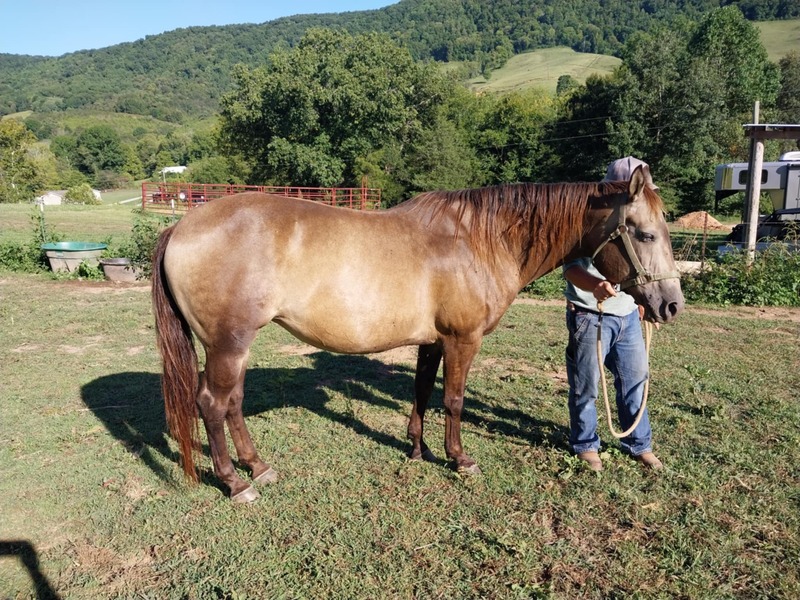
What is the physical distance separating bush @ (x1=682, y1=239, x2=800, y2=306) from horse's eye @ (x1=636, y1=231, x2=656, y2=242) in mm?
6783

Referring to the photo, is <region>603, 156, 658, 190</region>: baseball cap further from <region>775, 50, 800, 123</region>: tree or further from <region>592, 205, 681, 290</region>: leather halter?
<region>775, 50, 800, 123</region>: tree

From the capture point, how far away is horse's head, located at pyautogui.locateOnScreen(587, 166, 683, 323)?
2.98m

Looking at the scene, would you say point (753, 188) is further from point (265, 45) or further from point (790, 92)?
point (265, 45)

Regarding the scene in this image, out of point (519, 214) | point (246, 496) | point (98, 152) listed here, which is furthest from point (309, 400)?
point (98, 152)

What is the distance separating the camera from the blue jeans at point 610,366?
342cm

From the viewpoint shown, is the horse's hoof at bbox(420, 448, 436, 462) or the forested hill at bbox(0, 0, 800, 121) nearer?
the horse's hoof at bbox(420, 448, 436, 462)

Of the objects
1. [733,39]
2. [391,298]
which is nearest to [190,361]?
[391,298]

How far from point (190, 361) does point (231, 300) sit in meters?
0.60

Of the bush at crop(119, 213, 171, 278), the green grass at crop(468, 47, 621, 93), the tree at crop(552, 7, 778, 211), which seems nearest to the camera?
the bush at crop(119, 213, 171, 278)

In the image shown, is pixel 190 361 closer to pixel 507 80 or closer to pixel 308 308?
pixel 308 308

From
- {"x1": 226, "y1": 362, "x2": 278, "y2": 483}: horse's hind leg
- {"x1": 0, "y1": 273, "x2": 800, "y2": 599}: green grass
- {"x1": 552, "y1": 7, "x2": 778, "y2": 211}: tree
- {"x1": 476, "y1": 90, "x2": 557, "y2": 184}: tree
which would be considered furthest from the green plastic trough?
{"x1": 476, "y1": 90, "x2": 557, "y2": 184}: tree

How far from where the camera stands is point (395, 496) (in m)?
3.25

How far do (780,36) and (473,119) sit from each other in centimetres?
6189

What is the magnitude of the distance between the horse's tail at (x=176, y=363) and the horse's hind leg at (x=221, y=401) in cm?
10
